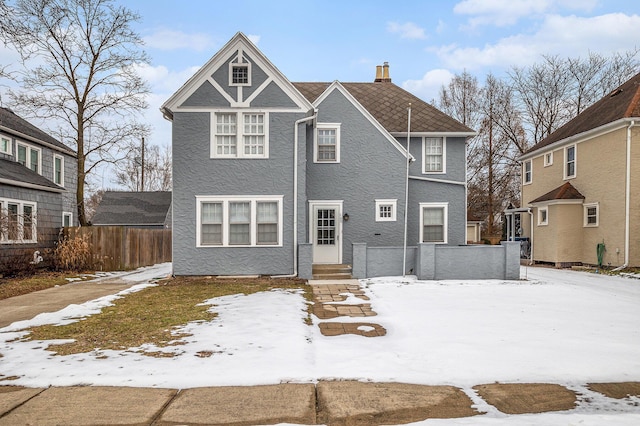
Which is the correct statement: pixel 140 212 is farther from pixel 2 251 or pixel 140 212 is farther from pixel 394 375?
pixel 394 375

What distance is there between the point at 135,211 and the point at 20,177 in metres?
14.3

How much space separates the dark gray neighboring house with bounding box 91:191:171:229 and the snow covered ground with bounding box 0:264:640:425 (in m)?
21.1

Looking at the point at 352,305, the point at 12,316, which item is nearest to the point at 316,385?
the point at 352,305

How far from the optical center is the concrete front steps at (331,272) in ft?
45.5

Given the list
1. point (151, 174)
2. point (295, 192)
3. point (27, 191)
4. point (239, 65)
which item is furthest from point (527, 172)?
point (151, 174)

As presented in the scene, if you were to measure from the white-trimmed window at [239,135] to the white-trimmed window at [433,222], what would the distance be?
20.5 ft

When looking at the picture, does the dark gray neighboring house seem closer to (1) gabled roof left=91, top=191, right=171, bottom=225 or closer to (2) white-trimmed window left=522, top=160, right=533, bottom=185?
(1) gabled roof left=91, top=191, right=171, bottom=225

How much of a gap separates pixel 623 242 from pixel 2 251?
21.7 meters

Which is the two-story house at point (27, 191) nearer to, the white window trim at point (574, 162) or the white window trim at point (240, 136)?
the white window trim at point (240, 136)

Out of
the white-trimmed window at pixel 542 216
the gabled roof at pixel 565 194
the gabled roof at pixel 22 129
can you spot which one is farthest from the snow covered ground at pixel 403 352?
the gabled roof at pixel 22 129

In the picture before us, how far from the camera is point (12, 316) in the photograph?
860 cm

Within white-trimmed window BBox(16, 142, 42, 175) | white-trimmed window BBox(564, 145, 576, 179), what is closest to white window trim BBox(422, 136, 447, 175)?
white-trimmed window BBox(564, 145, 576, 179)

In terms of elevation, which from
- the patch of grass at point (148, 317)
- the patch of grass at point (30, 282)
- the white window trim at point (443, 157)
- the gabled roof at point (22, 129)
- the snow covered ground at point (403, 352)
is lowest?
the patch of grass at point (30, 282)

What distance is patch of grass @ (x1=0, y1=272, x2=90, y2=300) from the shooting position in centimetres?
1182
